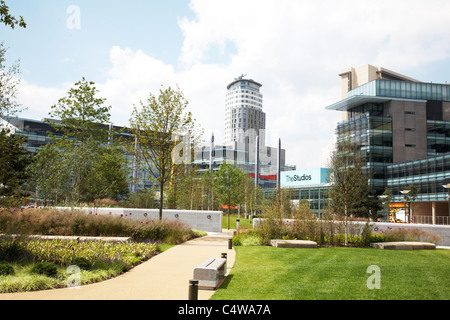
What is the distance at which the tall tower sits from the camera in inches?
7328

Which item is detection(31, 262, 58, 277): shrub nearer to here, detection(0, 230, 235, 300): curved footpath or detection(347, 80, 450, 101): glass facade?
detection(0, 230, 235, 300): curved footpath

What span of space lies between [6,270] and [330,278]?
7.65 metres

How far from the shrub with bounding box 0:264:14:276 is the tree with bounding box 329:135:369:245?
1416 cm

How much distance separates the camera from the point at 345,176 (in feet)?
58.3

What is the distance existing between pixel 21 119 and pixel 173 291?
103429mm

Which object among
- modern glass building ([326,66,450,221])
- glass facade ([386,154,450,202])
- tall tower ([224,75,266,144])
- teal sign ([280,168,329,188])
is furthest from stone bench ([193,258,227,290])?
tall tower ([224,75,266,144])

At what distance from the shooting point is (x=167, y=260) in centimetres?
1155

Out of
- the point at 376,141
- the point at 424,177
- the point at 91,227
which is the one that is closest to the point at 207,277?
the point at 91,227

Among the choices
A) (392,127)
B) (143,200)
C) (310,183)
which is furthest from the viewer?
(310,183)

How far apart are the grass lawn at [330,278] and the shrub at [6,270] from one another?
15.8 feet

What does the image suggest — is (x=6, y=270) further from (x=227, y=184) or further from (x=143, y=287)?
(x=227, y=184)

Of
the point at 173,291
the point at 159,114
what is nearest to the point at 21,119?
the point at 159,114

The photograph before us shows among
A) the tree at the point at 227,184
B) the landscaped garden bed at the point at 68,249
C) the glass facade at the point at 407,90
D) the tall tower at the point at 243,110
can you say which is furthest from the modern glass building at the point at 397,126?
the tall tower at the point at 243,110

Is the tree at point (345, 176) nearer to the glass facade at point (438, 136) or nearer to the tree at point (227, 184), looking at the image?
the tree at point (227, 184)
